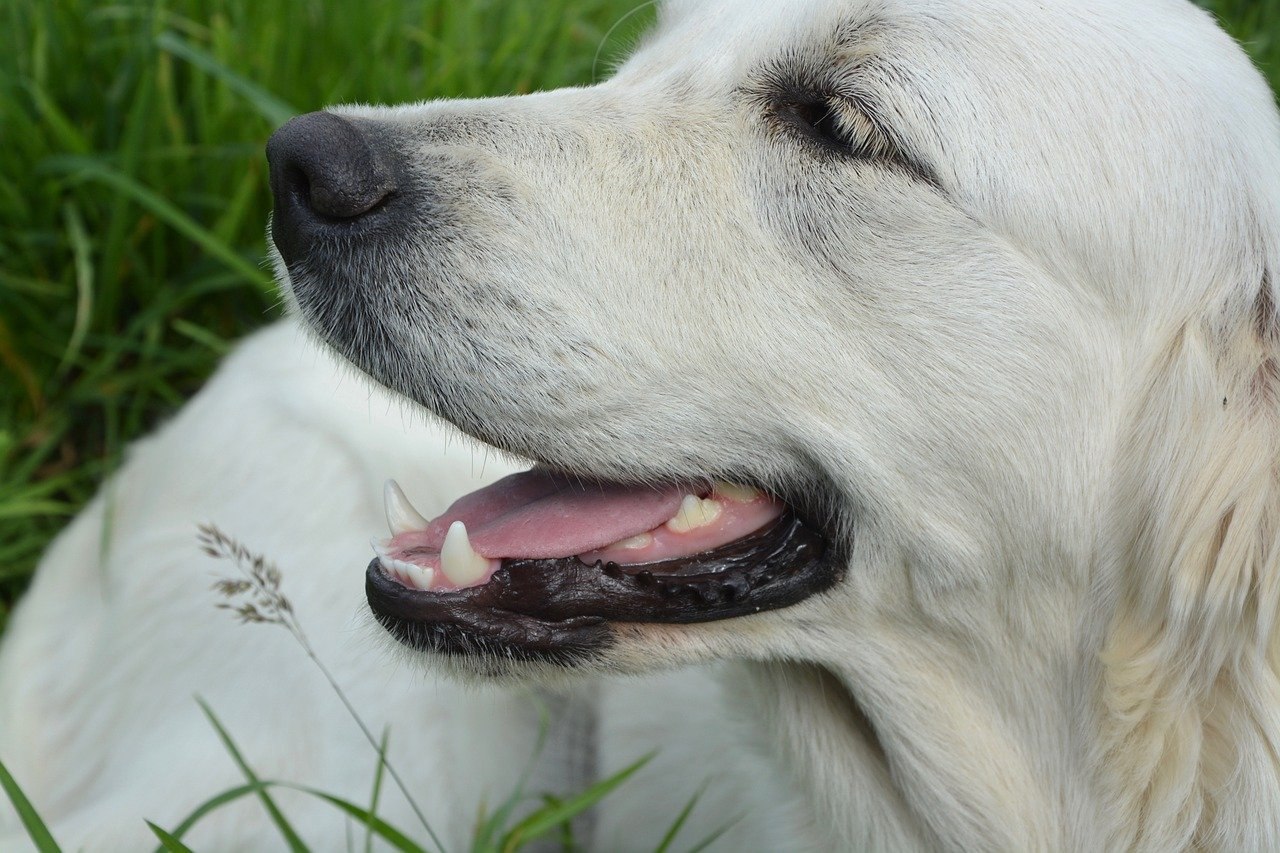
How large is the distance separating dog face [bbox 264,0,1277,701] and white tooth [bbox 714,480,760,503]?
0.05 m

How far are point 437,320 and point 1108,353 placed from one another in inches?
44.5

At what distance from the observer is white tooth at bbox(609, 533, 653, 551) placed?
2.33m

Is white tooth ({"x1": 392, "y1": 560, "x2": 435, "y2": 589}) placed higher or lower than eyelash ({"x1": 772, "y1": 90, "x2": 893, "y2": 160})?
lower

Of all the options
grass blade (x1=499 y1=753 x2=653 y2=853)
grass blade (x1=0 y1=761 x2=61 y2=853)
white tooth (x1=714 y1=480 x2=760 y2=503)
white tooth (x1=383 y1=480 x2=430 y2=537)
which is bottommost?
grass blade (x1=0 y1=761 x2=61 y2=853)

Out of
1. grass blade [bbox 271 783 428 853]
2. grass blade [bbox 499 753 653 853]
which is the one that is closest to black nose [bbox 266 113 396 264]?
grass blade [bbox 271 783 428 853]

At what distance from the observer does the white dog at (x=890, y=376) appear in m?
2.21

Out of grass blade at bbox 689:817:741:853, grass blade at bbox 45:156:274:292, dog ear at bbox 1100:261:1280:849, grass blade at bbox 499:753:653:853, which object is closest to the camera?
dog ear at bbox 1100:261:1280:849

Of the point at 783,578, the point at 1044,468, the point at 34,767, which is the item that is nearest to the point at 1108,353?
the point at 1044,468

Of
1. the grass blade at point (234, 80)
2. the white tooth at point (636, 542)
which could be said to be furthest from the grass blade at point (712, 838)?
the grass blade at point (234, 80)

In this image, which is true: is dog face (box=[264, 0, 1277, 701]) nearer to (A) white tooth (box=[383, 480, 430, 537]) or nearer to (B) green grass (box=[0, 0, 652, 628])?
(A) white tooth (box=[383, 480, 430, 537])

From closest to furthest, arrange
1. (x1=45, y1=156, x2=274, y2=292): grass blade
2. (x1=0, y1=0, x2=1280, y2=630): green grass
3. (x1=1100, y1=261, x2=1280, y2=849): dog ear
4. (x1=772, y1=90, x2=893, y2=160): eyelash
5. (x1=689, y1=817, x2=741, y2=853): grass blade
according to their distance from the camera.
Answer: (x1=1100, y1=261, x2=1280, y2=849): dog ear
(x1=772, y1=90, x2=893, y2=160): eyelash
(x1=689, y1=817, x2=741, y2=853): grass blade
(x1=45, y1=156, x2=274, y2=292): grass blade
(x1=0, y1=0, x2=1280, y2=630): green grass

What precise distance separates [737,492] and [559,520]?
32 cm

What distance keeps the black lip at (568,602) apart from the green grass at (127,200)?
6.77 ft

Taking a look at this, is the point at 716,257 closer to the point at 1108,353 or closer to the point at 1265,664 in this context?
the point at 1108,353
